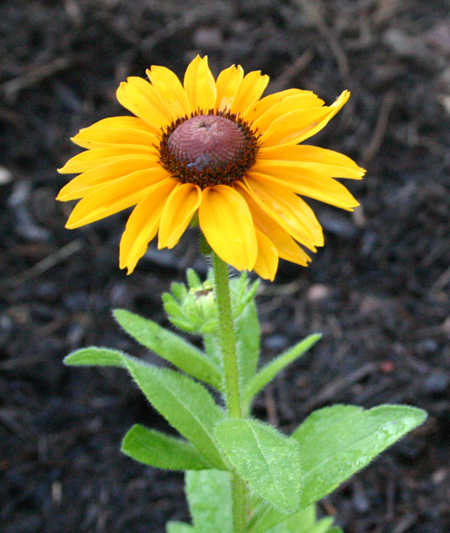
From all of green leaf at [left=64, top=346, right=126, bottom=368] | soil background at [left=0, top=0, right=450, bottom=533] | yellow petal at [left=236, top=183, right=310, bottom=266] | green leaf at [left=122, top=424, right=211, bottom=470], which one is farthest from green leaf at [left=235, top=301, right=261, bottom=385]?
soil background at [left=0, top=0, right=450, bottom=533]

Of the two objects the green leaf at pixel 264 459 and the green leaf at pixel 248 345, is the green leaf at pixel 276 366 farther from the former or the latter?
the green leaf at pixel 264 459

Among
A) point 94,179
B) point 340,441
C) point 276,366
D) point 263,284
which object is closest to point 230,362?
point 276,366

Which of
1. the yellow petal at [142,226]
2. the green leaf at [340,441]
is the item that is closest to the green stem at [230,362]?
the green leaf at [340,441]

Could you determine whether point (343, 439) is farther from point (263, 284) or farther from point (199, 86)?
point (263, 284)

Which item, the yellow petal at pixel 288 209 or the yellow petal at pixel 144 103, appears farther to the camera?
the yellow petal at pixel 144 103

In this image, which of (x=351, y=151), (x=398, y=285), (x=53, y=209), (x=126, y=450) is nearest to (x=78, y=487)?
(x=126, y=450)

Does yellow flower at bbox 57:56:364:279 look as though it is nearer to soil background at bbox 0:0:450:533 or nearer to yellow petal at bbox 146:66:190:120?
yellow petal at bbox 146:66:190:120
